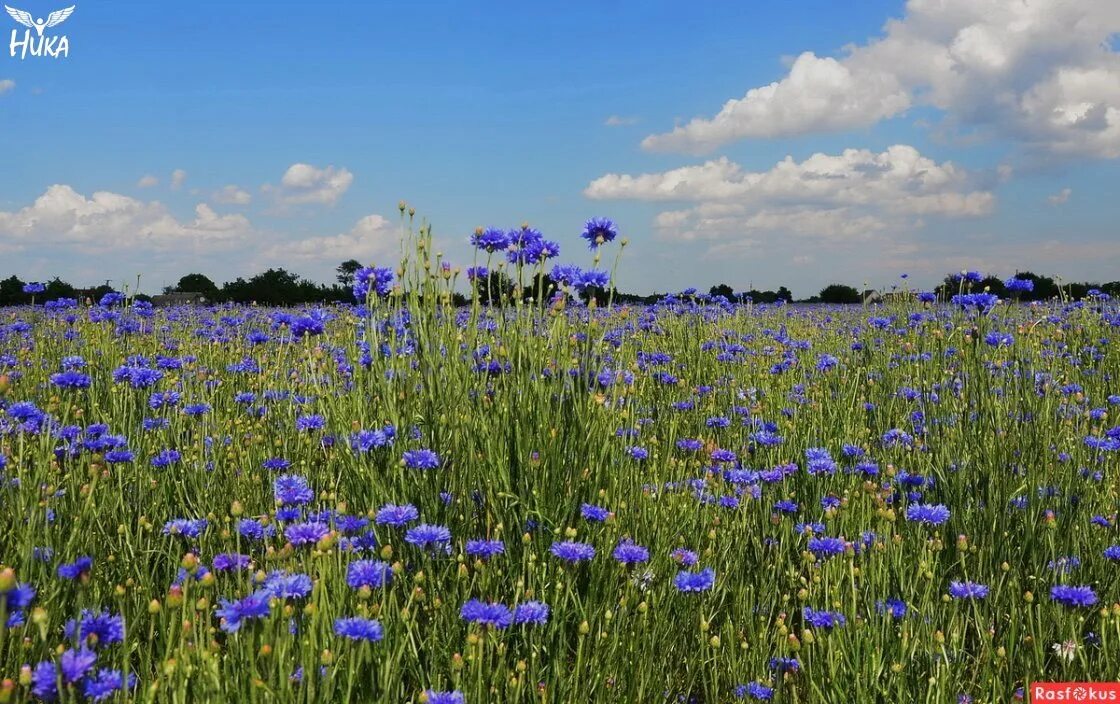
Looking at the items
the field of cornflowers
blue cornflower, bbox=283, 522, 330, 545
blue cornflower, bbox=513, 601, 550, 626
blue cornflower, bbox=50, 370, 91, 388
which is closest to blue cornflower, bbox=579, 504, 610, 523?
the field of cornflowers

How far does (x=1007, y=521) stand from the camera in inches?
131

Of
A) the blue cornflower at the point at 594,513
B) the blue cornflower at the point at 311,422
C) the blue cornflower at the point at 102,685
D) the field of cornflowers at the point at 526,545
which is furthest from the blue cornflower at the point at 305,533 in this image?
the blue cornflower at the point at 311,422

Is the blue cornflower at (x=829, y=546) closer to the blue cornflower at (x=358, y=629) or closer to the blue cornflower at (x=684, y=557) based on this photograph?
the blue cornflower at (x=684, y=557)

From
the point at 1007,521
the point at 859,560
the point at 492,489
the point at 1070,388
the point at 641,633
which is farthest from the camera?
the point at 1070,388

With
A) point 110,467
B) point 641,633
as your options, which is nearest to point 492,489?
point 641,633

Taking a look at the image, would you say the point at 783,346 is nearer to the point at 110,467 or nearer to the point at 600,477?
the point at 600,477

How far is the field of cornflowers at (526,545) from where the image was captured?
2025mm

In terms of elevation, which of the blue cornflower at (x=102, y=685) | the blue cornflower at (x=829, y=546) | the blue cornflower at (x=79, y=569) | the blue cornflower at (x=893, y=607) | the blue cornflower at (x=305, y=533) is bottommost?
the blue cornflower at (x=893, y=607)

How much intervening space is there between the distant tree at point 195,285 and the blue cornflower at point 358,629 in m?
18.9

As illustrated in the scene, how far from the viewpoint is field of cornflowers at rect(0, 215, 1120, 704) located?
2025mm

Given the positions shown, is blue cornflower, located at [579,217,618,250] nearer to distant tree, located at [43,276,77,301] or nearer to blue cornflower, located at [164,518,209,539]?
blue cornflower, located at [164,518,209,539]

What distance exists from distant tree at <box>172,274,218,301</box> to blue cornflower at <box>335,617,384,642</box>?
18943 mm

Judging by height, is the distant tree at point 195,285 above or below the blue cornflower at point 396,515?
above

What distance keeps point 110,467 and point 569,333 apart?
2.04 m
